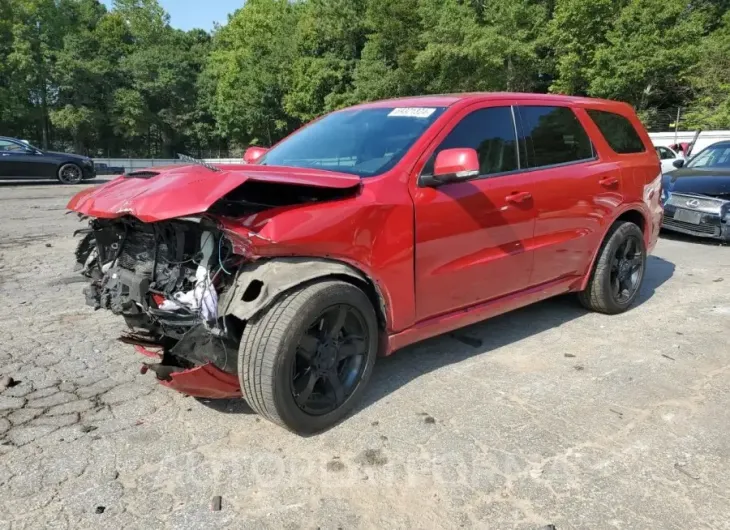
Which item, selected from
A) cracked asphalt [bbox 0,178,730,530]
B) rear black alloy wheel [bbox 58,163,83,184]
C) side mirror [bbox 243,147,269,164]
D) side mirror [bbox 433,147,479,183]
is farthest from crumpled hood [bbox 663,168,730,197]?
rear black alloy wheel [bbox 58,163,83,184]

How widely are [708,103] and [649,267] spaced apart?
30.8 metres

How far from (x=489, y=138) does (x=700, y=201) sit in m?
6.21

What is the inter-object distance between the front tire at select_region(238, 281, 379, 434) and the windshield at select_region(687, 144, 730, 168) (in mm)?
8935

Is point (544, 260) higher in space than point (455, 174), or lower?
lower

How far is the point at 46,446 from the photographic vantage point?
2.74 meters

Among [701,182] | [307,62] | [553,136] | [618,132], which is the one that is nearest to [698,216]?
[701,182]

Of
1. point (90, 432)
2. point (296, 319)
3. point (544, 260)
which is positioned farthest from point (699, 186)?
point (90, 432)

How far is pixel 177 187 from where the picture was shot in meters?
2.64

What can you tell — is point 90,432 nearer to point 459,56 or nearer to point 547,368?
point 547,368

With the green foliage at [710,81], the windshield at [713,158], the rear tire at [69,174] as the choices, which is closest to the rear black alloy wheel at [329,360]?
the windshield at [713,158]

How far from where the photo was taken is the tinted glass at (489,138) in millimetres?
3545

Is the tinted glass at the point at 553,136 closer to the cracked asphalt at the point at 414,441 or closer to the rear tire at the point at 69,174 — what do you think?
the cracked asphalt at the point at 414,441

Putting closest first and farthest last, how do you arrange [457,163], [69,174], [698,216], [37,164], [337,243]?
[337,243] → [457,163] → [698,216] → [37,164] → [69,174]

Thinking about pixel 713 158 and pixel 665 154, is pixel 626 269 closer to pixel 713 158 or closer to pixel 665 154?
pixel 713 158
